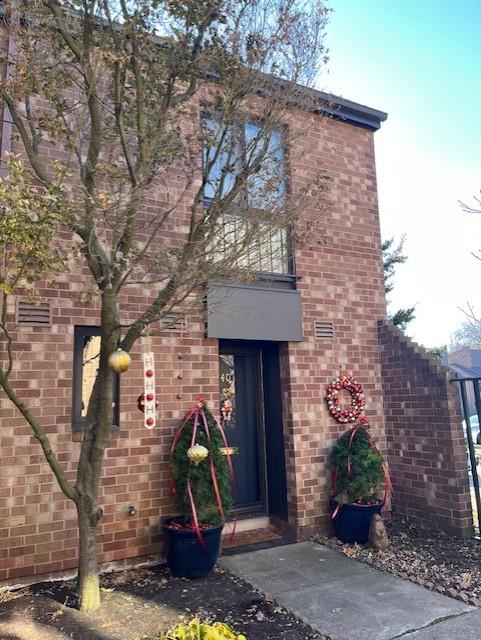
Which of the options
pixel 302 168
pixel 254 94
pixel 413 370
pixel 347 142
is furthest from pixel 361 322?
pixel 254 94

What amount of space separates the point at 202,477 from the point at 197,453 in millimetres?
307

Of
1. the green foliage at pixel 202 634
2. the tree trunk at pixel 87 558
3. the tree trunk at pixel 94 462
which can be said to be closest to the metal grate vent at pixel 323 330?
the tree trunk at pixel 94 462

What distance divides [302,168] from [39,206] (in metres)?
4.17

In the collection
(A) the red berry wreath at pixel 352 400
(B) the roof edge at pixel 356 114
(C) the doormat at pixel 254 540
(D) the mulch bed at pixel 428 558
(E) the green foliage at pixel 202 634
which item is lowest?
(D) the mulch bed at pixel 428 558

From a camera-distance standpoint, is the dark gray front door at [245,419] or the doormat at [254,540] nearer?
the doormat at [254,540]

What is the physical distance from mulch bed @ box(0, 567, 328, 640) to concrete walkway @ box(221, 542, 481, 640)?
0.22m

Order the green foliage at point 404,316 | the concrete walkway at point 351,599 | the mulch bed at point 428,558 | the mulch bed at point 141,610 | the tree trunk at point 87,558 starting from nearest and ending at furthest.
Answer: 1. the mulch bed at point 141,610
2. the concrete walkway at point 351,599
3. the tree trunk at point 87,558
4. the mulch bed at point 428,558
5. the green foliage at point 404,316

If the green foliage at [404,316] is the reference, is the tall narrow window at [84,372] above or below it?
below

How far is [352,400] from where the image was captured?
6.42m

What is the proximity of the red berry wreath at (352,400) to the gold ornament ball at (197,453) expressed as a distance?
87.0 inches

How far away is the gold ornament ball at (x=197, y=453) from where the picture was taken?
4539 mm

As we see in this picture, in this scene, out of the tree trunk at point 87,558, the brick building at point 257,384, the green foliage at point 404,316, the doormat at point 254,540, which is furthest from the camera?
the green foliage at point 404,316

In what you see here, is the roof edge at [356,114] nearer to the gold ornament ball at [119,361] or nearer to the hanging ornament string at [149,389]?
the hanging ornament string at [149,389]

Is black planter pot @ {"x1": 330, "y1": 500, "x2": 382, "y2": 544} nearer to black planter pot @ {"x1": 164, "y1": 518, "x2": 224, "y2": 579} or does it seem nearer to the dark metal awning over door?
black planter pot @ {"x1": 164, "y1": 518, "x2": 224, "y2": 579}
